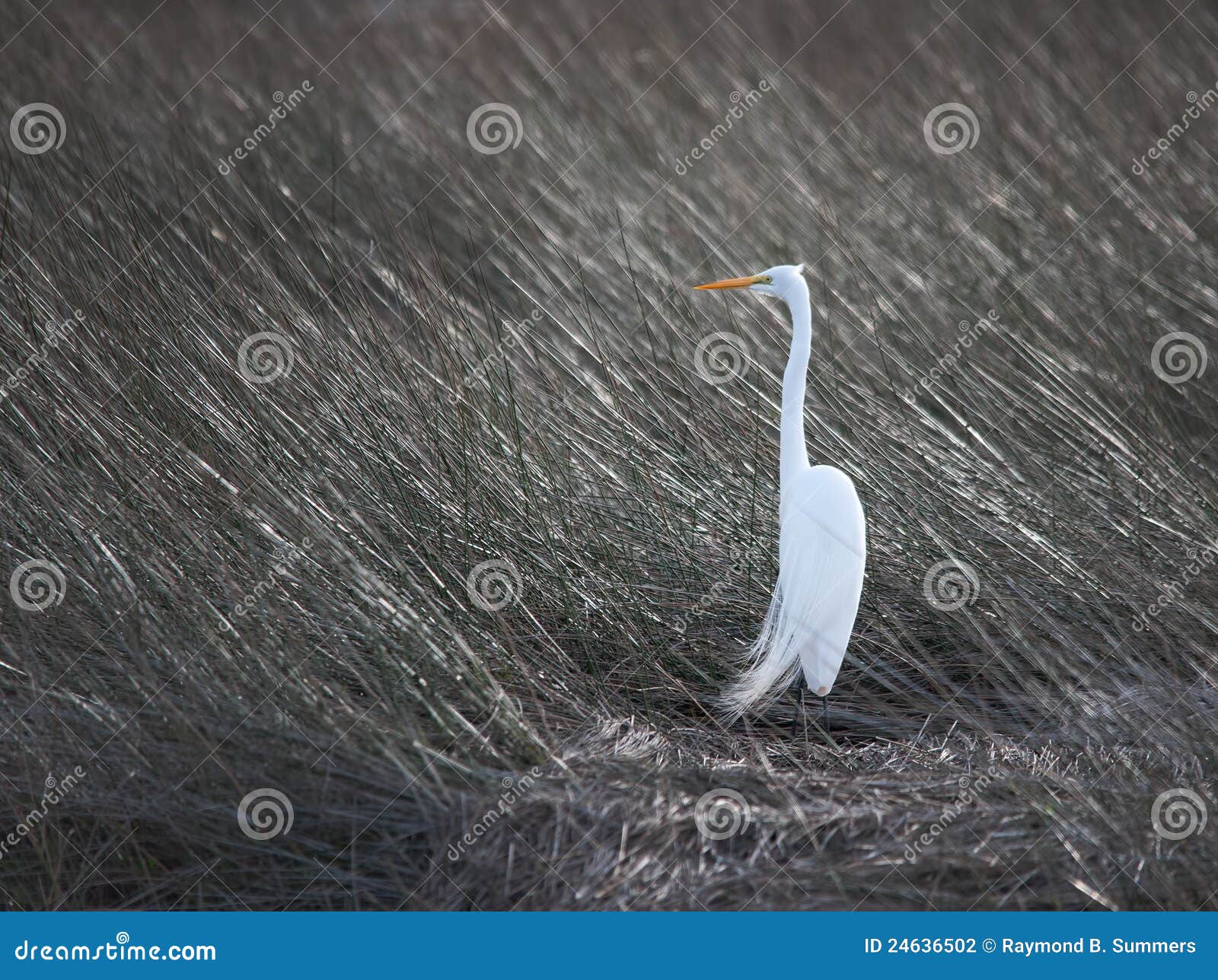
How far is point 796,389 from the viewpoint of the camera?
2.14 m

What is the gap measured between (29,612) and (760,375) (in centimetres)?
182

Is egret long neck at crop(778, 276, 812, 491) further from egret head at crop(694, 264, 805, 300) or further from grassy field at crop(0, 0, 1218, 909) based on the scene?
grassy field at crop(0, 0, 1218, 909)

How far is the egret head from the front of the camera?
6.84ft

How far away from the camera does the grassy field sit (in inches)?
71.3

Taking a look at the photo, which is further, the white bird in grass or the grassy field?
the white bird in grass

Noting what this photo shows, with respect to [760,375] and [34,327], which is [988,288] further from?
[34,327]

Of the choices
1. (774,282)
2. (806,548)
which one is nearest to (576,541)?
(806,548)

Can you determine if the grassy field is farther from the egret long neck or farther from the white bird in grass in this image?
the egret long neck

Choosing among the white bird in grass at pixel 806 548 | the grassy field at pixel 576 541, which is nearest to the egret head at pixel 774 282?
the white bird in grass at pixel 806 548

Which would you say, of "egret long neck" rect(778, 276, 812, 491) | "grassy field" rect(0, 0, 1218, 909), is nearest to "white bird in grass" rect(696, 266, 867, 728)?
"egret long neck" rect(778, 276, 812, 491)

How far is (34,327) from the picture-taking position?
227 cm

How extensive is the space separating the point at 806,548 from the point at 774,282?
20.3 inches

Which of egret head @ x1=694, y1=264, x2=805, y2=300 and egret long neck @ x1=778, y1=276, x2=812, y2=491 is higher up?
egret head @ x1=694, y1=264, x2=805, y2=300

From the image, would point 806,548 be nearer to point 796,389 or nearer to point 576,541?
point 796,389
